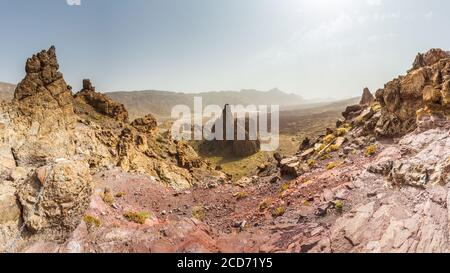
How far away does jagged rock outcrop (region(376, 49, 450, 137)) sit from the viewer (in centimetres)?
1535

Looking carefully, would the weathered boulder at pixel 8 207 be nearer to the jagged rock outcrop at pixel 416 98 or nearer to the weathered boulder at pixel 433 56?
the jagged rock outcrop at pixel 416 98

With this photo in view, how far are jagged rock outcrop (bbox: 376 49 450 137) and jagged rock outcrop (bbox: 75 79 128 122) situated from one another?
26.0 m

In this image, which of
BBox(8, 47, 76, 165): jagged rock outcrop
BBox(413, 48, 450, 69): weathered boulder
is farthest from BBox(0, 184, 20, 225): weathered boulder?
BBox(413, 48, 450, 69): weathered boulder

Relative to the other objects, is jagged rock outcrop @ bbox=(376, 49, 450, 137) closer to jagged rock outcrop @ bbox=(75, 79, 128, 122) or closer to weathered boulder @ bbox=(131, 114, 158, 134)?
weathered boulder @ bbox=(131, 114, 158, 134)

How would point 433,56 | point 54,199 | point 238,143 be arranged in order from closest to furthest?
point 54,199, point 433,56, point 238,143

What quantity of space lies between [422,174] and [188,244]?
31.8 ft

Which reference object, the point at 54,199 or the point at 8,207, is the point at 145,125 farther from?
the point at 8,207

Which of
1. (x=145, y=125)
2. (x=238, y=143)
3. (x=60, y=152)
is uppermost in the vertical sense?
(x=145, y=125)

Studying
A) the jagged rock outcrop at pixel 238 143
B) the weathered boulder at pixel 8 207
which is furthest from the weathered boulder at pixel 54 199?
the jagged rock outcrop at pixel 238 143

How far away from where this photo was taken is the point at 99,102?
31.8m

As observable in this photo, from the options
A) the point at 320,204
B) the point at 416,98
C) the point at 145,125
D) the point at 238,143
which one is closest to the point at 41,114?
the point at 145,125

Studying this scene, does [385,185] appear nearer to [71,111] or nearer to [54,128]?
[54,128]

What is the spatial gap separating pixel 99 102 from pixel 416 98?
28920 millimetres

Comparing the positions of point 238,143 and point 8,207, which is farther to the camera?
point 238,143
